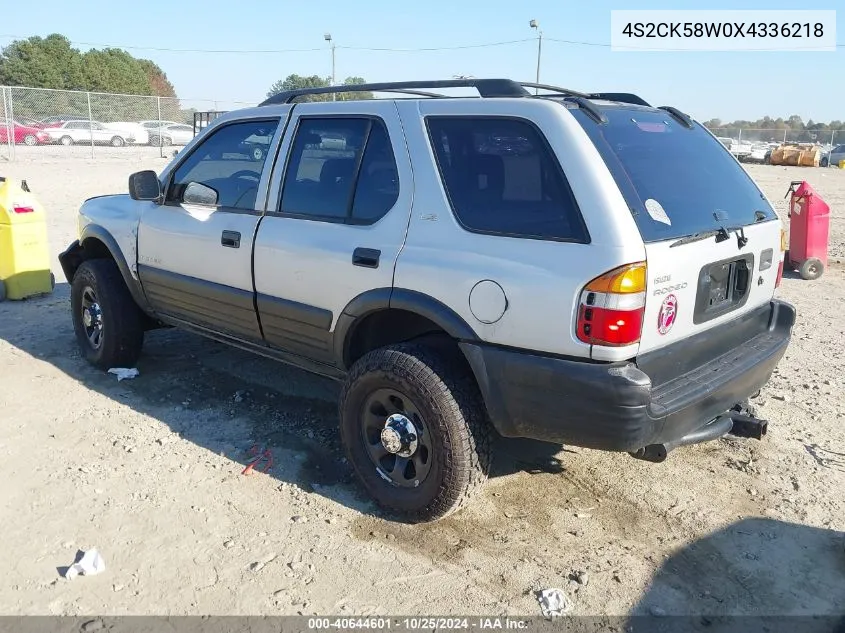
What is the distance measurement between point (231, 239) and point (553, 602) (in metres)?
2.58

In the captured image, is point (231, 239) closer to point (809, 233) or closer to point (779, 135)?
point (809, 233)

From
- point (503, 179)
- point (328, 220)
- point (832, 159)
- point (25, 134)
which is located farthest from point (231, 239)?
point (832, 159)

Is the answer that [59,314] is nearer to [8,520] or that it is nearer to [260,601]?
[8,520]

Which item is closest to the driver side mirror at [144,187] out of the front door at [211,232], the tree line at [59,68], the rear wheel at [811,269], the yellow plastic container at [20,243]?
the front door at [211,232]

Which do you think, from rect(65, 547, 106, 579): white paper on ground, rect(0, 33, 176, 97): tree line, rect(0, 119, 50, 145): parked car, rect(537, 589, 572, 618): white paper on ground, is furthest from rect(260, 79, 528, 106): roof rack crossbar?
rect(0, 33, 176, 97): tree line

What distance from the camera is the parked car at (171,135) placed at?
30.5 meters

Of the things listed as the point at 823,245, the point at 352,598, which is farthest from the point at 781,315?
the point at 823,245

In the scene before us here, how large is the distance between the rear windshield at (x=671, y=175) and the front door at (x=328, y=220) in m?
0.95

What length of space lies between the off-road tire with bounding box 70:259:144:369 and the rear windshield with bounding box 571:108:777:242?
354cm

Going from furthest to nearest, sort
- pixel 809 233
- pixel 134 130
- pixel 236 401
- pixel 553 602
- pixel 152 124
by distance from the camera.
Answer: pixel 152 124 → pixel 134 130 → pixel 809 233 → pixel 236 401 → pixel 553 602

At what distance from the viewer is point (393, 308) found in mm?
3369

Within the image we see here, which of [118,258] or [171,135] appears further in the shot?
[171,135]

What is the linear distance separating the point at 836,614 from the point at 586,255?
1.70 m

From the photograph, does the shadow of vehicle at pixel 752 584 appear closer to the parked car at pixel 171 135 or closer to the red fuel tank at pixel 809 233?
the red fuel tank at pixel 809 233
